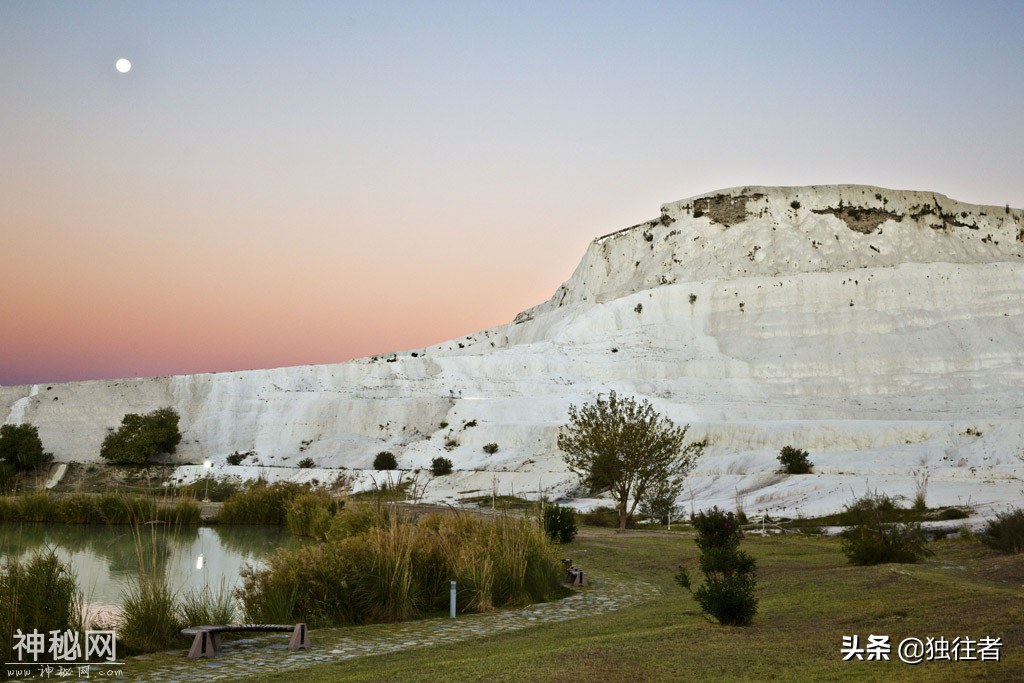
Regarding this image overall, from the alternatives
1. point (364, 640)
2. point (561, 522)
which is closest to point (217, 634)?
point (364, 640)

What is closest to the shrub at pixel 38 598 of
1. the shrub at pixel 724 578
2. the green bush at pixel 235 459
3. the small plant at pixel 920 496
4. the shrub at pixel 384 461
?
the shrub at pixel 724 578

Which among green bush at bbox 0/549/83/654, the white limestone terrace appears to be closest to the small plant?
the white limestone terrace

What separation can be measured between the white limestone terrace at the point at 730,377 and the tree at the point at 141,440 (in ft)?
6.60

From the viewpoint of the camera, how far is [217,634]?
1012 centimetres

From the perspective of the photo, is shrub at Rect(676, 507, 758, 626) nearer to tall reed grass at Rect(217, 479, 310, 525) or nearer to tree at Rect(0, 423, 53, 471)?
tall reed grass at Rect(217, 479, 310, 525)

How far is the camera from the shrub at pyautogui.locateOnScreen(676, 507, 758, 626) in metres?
9.87

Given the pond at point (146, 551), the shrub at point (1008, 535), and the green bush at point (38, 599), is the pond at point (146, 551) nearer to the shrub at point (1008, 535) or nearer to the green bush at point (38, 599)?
the green bush at point (38, 599)

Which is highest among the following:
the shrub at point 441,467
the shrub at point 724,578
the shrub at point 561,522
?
the shrub at point 724,578

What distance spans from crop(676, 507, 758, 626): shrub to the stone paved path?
9.22ft

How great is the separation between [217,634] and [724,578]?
6232 mm

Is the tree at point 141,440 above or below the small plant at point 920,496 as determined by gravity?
above

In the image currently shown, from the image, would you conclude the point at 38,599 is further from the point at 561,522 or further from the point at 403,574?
the point at 561,522

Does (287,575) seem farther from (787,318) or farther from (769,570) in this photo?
(787,318)

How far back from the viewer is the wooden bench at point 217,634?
9609 mm
